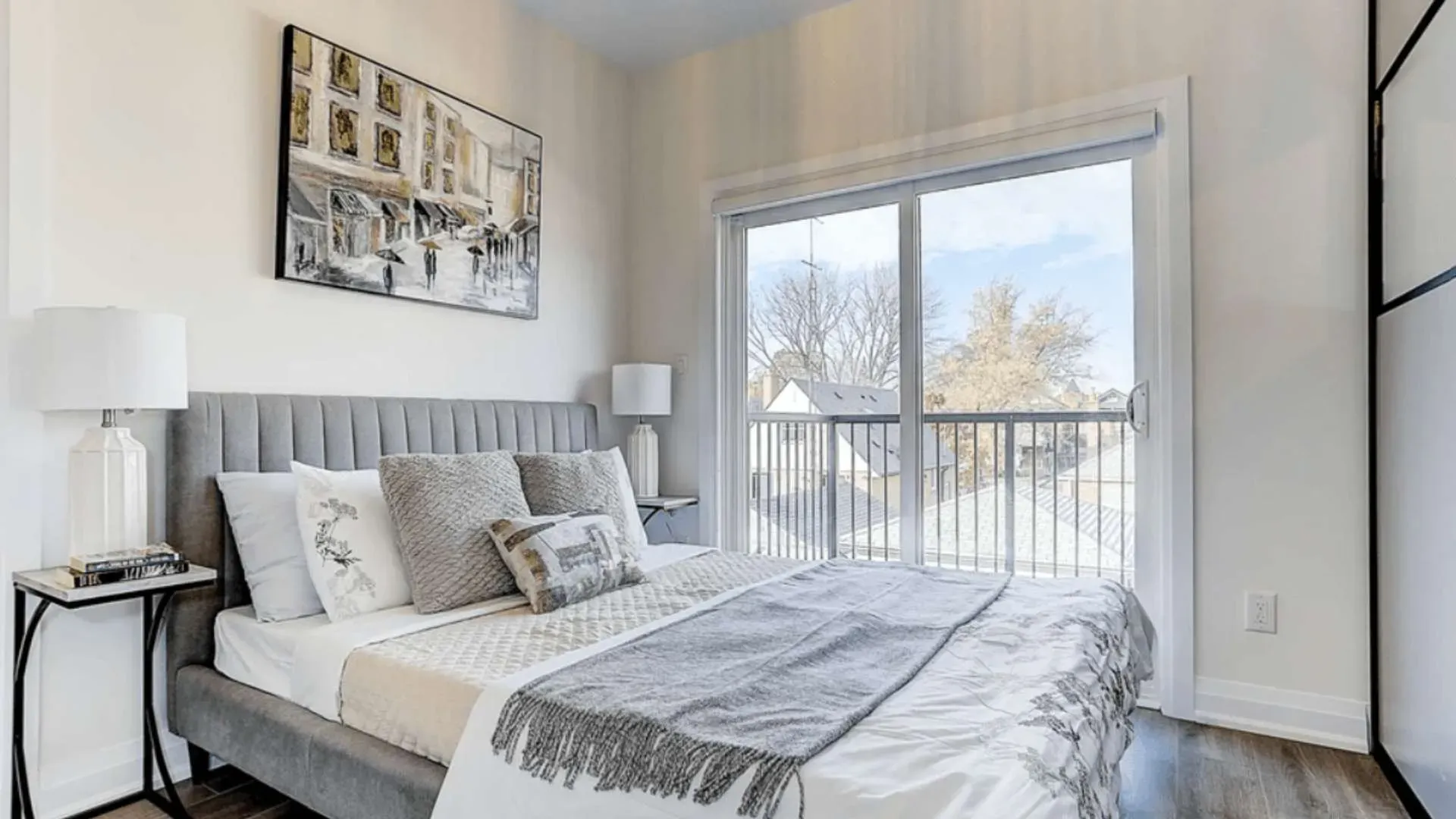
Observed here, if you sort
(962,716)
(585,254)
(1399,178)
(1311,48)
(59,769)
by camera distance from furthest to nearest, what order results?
1. (585,254)
2. (1311,48)
3. (1399,178)
4. (59,769)
5. (962,716)

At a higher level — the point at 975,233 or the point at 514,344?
the point at 975,233

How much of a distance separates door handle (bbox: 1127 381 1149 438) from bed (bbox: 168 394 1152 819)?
743 millimetres

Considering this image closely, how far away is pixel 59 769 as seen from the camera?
194 cm

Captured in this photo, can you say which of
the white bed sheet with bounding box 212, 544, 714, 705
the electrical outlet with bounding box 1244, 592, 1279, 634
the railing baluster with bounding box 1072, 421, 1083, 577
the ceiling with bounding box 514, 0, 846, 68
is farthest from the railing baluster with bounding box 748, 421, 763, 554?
the electrical outlet with bounding box 1244, 592, 1279, 634

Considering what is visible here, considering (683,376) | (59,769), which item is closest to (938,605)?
(683,376)

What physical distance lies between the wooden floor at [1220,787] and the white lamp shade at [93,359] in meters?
1.10

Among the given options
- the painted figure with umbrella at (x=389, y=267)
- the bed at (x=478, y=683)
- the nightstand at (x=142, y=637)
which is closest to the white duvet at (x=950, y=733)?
the bed at (x=478, y=683)

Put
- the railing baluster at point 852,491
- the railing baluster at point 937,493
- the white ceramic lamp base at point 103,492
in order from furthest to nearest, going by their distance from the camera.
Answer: the railing baluster at point 852,491
the railing baluster at point 937,493
the white ceramic lamp base at point 103,492

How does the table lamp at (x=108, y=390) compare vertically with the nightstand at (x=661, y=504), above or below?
above

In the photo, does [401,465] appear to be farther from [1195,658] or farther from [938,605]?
[1195,658]

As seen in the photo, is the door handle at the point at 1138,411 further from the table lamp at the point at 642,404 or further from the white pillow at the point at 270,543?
the white pillow at the point at 270,543

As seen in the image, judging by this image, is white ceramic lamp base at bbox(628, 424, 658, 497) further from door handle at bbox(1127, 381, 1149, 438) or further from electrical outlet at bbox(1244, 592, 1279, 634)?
electrical outlet at bbox(1244, 592, 1279, 634)

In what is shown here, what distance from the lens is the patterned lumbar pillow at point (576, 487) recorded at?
96.3 inches

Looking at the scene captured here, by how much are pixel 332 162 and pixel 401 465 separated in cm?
112
